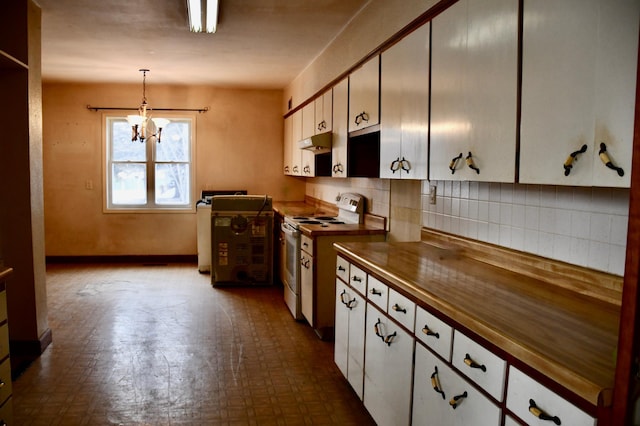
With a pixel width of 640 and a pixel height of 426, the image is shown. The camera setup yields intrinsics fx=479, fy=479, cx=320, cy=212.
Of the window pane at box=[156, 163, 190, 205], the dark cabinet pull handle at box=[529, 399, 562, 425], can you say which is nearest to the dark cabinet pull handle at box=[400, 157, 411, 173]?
the dark cabinet pull handle at box=[529, 399, 562, 425]

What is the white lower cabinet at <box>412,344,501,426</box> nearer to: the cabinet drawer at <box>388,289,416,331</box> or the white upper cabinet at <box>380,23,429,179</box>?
the cabinet drawer at <box>388,289,416,331</box>

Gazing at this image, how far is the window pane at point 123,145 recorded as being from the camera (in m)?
6.83

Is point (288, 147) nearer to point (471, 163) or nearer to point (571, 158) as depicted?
point (471, 163)

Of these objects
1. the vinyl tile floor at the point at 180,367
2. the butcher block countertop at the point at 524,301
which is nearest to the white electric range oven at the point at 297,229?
the vinyl tile floor at the point at 180,367

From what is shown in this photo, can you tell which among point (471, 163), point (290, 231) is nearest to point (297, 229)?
point (290, 231)

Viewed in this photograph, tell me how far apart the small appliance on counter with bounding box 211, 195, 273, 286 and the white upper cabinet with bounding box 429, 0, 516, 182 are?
3405 mm

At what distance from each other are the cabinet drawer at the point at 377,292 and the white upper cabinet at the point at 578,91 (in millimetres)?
805

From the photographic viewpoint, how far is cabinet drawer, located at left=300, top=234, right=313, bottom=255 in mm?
3721

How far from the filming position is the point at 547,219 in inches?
76.9

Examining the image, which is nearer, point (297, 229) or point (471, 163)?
point (471, 163)

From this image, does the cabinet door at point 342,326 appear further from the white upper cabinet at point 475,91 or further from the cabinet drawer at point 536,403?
the cabinet drawer at point 536,403

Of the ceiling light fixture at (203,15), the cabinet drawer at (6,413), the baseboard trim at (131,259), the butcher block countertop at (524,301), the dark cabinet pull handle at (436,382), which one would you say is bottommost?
the baseboard trim at (131,259)

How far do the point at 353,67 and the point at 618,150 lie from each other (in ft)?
8.31

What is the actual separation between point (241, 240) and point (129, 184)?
8.11 ft
